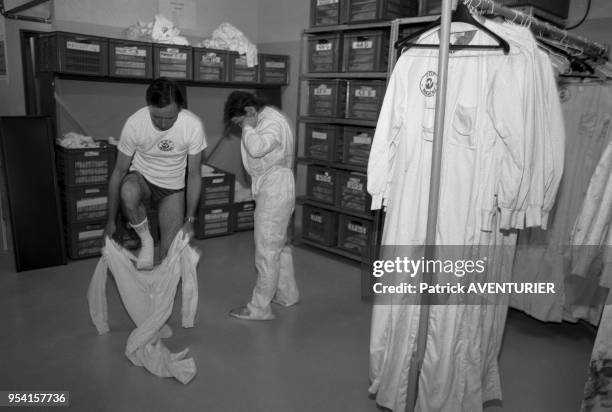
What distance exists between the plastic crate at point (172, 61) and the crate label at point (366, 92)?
1.75 metres

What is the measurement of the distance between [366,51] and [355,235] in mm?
1696

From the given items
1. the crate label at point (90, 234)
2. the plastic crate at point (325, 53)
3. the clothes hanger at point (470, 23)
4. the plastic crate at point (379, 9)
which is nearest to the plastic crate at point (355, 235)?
the plastic crate at point (325, 53)

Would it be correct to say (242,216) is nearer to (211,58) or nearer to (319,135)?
(319,135)

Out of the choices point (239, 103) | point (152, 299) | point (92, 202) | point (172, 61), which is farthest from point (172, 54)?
point (152, 299)

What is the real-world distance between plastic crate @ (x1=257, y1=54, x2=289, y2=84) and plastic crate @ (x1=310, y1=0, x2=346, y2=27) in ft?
3.08

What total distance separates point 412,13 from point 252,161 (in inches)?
91.1

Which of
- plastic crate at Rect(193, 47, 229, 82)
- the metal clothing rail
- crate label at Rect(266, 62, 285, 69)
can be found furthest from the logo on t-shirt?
crate label at Rect(266, 62, 285, 69)

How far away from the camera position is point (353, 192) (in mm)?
4668

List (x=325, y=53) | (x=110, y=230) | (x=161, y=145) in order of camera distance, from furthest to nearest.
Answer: (x=325, y=53) < (x=161, y=145) < (x=110, y=230)

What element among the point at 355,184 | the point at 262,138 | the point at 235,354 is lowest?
the point at 235,354

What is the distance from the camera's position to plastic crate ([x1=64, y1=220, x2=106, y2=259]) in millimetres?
4449

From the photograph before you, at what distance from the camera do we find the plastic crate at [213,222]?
540cm

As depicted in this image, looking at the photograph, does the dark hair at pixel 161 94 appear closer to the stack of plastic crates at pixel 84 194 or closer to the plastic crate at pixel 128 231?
the stack of plastic crates at pixel 84 194

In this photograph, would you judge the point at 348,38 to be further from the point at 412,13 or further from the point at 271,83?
the point at 271,83
